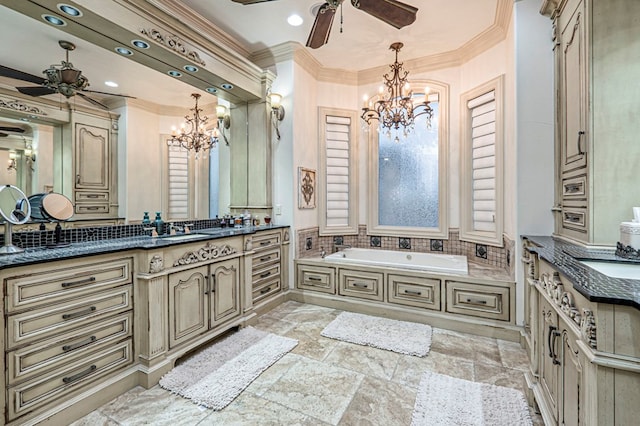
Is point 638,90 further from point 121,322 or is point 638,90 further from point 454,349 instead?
point 121,322

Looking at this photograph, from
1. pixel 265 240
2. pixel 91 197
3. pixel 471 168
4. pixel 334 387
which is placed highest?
pixel 471 168

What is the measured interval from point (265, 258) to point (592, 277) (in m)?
2.80

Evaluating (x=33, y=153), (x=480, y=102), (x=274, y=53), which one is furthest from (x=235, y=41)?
(x=480, y=102)

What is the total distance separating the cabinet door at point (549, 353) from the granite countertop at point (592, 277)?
0.25 meters

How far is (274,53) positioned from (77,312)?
3.32 m

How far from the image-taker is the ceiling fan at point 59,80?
1908 millimetres

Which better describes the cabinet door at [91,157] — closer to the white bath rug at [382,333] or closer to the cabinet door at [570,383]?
the white bath rug at [382,333]

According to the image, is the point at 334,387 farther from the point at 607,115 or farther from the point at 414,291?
the point at 607,115

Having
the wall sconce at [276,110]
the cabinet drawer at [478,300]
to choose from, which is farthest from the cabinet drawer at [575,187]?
the wall sconce at [276,110]

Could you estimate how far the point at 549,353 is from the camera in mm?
1441

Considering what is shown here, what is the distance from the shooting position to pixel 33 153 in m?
1.97

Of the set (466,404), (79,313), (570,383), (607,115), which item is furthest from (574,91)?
(79,313)

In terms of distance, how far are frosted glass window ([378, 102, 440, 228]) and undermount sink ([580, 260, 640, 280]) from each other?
7.92ft

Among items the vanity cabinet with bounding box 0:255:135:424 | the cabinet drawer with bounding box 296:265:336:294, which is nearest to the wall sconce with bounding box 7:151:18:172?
the vanity cabinet with bounding box 0:255:135:424
